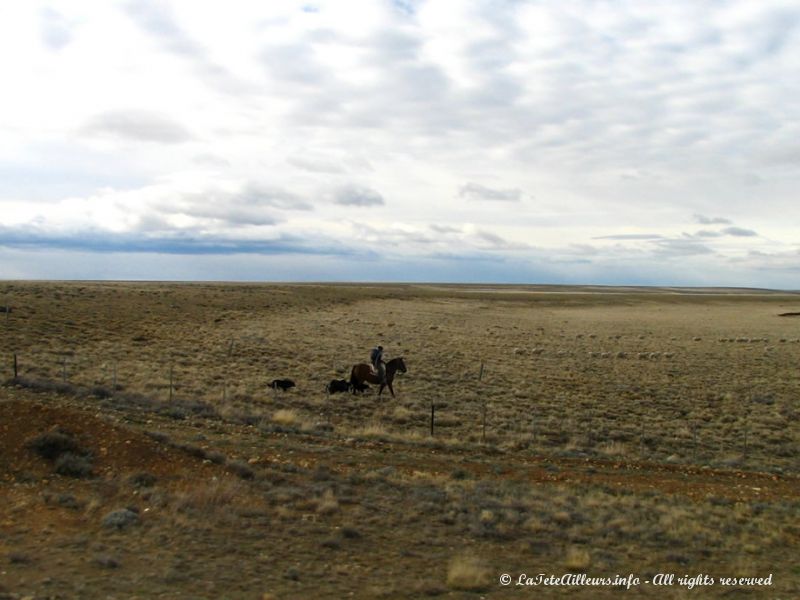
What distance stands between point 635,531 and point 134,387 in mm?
16846

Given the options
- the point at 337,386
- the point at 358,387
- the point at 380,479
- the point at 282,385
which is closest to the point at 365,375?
the point at 358,387

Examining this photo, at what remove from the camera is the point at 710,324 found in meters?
66.4

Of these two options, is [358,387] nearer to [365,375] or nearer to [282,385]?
[365,375]

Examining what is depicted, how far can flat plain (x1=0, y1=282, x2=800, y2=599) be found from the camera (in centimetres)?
833

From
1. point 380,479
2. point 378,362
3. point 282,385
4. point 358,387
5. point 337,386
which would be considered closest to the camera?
point 380,479

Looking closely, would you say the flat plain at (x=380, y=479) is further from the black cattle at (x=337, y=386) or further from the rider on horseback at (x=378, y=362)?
the rider on horseback at (x=378, y=362)

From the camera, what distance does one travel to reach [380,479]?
12.8 meters

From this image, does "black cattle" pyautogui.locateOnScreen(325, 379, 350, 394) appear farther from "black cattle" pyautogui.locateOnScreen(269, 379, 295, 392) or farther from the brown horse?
"black cattle" pyautogui.locateOnScreen(269, 379, 295, 392)

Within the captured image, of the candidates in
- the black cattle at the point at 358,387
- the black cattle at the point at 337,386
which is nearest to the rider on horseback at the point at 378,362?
the black cattle at the point at 358,387

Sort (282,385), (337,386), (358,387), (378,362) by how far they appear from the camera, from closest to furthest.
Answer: (378,362) → (282,385) → (337,386) → (358,387)

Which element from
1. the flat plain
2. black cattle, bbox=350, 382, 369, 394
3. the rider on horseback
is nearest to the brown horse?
black cattle, bbox=350, 382, 369, 394

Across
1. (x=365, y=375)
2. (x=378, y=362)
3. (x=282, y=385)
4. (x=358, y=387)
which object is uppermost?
(x=378, y=362)

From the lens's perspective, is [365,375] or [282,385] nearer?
[282,385]

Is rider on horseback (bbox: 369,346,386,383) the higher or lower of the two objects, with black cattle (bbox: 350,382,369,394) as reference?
higher
